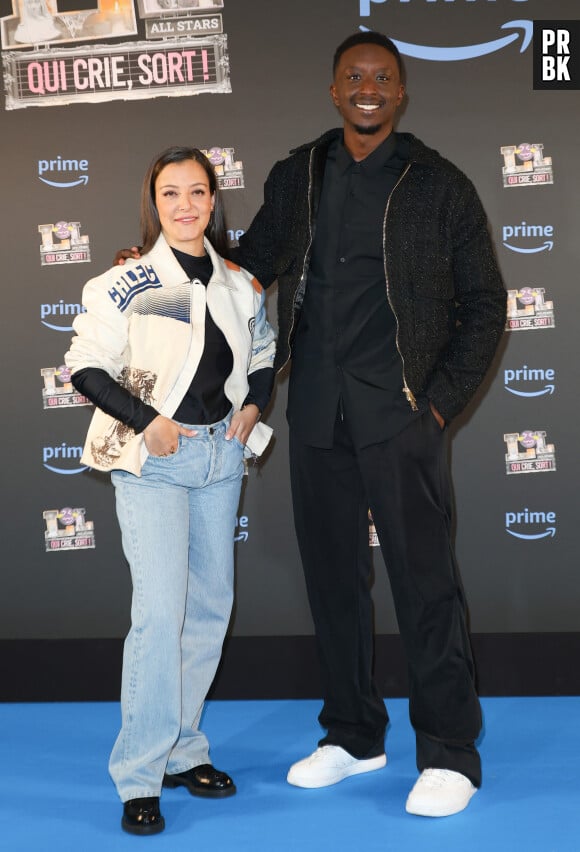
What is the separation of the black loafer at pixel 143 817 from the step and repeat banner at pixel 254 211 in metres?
1.29

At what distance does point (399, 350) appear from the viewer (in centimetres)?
266

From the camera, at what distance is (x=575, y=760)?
3.09 m

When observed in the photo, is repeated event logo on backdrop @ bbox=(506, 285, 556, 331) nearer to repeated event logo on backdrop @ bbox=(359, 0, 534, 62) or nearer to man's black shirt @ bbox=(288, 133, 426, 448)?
repeated event logo on backdrop @ bbox=(359, 0, 534, 62)

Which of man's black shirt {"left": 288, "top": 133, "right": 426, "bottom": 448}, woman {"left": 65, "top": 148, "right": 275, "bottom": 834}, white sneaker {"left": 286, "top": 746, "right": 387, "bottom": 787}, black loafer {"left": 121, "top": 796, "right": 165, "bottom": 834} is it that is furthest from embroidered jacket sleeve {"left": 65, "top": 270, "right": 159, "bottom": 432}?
white sneaker {"left": 286, "top": 746, "right": 387, "bottom": 787}

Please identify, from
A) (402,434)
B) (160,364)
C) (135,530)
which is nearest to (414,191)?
(402,434)

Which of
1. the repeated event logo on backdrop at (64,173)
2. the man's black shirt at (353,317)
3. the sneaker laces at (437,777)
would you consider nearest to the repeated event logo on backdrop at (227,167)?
the repeated event logo on backdrop at (64,173)

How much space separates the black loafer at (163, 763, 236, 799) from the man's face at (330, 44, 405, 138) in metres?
1.80

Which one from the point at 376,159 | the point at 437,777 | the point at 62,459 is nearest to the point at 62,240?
the point at 62,459

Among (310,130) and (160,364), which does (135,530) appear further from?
(310,130)

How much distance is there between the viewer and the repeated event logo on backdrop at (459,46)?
3.65 metres

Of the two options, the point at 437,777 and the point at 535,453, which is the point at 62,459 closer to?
the point at 535,453

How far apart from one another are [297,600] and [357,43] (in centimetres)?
205

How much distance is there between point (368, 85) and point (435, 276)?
0.52m

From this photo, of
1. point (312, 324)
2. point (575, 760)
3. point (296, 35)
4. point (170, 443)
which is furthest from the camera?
point (296, 35)
